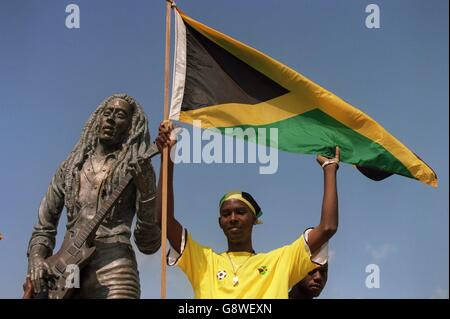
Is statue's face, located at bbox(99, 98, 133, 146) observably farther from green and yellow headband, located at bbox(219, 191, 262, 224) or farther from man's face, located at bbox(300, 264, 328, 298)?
man's face, located at bbox(300, 264, 328, 298)

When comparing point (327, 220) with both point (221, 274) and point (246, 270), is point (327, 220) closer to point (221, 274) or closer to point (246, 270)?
point (246, 270)

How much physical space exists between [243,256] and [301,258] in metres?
0.62

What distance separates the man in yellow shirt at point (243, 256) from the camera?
8.85 meters

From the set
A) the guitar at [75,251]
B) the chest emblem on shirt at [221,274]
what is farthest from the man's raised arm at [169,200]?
the guitar at [75,251]

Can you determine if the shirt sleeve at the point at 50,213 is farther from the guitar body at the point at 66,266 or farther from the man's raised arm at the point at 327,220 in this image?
the man's raised arm at the point at 327,220

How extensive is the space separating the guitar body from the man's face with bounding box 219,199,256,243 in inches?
70.6

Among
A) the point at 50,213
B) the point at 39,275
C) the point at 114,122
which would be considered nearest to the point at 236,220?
the point at 39,275

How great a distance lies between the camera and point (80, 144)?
1148 centimetres

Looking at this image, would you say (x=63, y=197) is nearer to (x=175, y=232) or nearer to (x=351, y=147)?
(x=175, y=232)

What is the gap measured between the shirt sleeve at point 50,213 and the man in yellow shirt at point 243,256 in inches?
83.8

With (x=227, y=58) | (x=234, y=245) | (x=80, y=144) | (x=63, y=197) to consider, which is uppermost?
(x=227, y=58)
